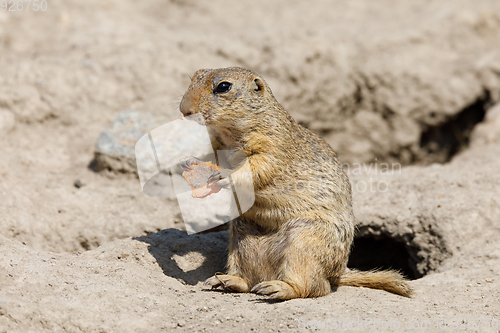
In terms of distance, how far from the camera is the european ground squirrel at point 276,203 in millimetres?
3791

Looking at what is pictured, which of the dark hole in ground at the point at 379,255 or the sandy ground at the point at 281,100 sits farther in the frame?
the dark hole in ground at the point at 379,255

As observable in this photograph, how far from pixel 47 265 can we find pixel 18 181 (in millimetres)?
1877

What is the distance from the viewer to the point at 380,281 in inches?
165

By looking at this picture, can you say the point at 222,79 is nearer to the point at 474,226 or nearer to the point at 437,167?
the point at 474,226

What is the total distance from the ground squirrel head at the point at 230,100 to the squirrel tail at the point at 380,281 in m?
1.61

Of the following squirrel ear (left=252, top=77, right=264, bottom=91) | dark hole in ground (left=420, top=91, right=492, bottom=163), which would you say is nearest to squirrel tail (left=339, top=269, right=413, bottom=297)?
squirrel ear (left=252, top=77, right=264, bottom=91)

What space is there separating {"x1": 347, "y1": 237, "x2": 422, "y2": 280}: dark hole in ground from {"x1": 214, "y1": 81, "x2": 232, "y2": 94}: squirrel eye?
2.72 meters

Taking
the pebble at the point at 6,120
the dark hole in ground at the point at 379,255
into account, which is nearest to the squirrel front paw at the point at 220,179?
the dark hole in ground at the point at 379,255

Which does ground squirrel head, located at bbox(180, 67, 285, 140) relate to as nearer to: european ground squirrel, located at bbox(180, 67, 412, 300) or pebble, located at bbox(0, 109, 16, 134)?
european ground squirrel, located at bbox(180, 67, 412, 300)

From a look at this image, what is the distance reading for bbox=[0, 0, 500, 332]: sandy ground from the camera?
342 centimetres

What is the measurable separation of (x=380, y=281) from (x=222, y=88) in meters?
2.18

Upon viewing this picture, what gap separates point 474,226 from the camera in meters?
4.84

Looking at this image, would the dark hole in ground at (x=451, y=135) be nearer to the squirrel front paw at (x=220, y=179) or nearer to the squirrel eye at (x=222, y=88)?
the squirrel eye at (x=222, y=88)

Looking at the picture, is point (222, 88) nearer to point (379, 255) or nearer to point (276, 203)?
point (276, 203)
